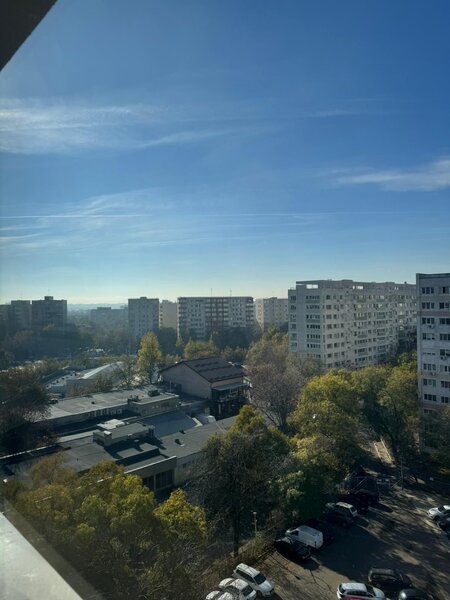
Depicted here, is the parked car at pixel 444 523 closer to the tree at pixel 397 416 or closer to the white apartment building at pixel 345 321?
the tree at pixel 397 416

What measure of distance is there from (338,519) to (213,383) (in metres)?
5.16

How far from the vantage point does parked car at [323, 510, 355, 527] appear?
14.7 feet

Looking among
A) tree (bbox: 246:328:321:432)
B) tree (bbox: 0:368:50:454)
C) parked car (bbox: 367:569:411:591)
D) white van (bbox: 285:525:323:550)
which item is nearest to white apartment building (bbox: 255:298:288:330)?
tree (bbox: 246:328:321:432)

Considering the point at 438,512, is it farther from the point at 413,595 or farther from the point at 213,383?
the point at 213,383

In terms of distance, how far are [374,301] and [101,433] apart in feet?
35.1

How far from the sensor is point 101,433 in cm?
546

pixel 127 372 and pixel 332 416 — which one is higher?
pixel 332 416

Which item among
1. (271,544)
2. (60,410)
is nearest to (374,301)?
(60,410)

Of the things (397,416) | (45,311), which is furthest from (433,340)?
(45,311)

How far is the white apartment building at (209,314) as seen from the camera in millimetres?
22703

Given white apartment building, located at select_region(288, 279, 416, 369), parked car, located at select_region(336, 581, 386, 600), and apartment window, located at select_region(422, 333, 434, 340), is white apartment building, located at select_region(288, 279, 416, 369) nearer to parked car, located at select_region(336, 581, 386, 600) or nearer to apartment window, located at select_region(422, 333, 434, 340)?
apartment window, located at select_region(422, 333, 434, 340)

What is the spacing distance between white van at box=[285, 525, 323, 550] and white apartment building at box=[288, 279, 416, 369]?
7.59 meters

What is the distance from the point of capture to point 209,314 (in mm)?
22875

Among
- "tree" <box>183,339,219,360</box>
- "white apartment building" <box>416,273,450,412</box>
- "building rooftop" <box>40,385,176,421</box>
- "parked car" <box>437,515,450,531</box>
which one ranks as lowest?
"parked car" <box>437,515,450,531</box>
